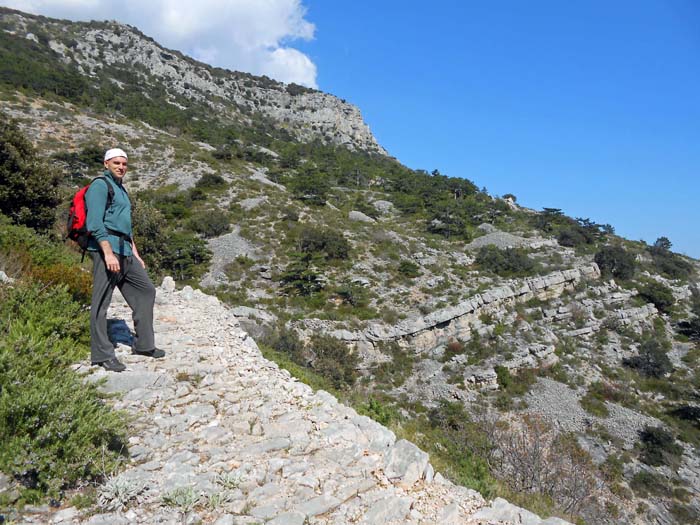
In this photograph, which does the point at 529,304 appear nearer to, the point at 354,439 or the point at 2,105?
the point at 354,439

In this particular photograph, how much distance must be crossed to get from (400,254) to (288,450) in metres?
23.4

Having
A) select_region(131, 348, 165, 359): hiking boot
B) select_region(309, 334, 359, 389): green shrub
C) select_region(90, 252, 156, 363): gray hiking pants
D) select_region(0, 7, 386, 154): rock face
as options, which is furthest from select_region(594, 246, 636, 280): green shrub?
select_region(0, 7, 386, 154): rock face

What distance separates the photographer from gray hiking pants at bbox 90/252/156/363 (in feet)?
11.8

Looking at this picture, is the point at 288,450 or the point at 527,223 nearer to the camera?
the point at 288,450

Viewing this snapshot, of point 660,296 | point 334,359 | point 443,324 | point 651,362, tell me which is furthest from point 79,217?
point 660,296

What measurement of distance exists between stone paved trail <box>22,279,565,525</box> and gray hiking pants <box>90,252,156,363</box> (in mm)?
204

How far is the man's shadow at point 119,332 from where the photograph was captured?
461 cm

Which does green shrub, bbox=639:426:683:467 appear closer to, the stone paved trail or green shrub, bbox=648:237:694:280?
the stone paved trail

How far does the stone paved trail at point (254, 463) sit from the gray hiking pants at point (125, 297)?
204 mm

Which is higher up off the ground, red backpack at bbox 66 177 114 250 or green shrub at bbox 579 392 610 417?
red backpack at bbox 66 177 114 250

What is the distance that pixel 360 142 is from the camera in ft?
256

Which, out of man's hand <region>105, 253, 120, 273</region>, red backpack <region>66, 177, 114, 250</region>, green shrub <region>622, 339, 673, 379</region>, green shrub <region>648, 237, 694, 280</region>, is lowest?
man's hand <region>105, 253, 120, 273</region>

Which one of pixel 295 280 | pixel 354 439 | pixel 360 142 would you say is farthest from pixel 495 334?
pixel 360 142

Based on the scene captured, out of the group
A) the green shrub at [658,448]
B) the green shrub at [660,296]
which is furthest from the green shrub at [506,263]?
the green shrub at [658,448]
